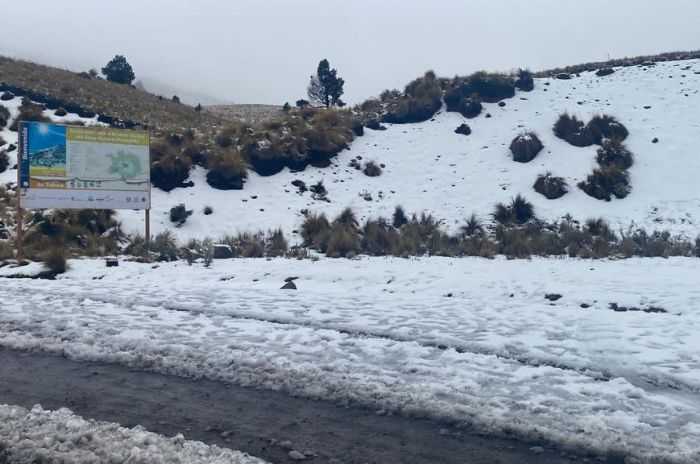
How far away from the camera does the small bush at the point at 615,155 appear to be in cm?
2662

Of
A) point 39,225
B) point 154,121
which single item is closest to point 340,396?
point 39,225

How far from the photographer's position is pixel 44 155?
17328 millimetres

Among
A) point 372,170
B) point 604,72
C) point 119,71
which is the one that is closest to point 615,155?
point 372,170

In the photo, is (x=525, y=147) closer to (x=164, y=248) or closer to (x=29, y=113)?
(x=164, y=248)

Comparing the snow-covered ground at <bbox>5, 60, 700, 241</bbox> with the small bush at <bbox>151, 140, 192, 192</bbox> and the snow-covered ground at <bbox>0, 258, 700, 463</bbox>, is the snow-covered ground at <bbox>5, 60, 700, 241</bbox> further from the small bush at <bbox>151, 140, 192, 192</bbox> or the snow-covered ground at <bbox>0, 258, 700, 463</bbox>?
the snow-covered ground at <bbox>0, 258, 700, 463</bbox>

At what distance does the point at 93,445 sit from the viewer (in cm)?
445

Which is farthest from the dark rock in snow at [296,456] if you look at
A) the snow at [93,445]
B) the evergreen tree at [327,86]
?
the evergreen tree at [327,86]

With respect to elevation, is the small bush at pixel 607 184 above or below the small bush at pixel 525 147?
below

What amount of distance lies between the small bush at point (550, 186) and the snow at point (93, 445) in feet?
71.6

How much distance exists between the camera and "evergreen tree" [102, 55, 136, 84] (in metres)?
49.5

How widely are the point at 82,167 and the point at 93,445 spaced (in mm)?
14966

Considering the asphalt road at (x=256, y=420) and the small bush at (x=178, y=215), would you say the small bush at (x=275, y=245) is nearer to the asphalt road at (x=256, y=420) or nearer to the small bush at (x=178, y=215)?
the small bush at (x=178, y=215)

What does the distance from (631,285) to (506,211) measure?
11.7 meters

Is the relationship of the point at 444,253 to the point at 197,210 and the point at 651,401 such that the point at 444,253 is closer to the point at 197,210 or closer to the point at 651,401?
the point at 197,210
